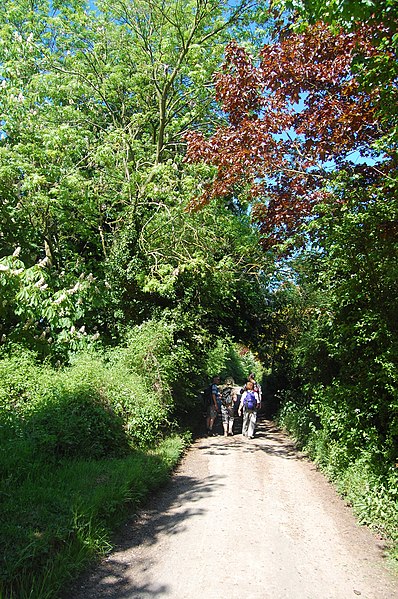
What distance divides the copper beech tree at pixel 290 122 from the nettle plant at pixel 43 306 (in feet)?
12.8

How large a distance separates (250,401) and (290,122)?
7.27 meters

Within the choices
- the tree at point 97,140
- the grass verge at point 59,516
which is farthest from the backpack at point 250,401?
the grass verge at point 59,516

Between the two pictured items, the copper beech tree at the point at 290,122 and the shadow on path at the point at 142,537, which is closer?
the shadow on path at the point at 142,537

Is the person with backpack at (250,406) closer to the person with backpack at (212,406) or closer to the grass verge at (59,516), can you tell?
the person with backpack at (212,406)

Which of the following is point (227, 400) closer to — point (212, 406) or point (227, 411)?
point (227, 411)

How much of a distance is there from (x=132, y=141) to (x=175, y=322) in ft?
17.1

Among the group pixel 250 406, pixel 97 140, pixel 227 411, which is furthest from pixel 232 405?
pixel 97 140

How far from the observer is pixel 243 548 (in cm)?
498

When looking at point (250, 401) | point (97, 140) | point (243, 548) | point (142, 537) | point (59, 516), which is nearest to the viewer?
point (59, 516)

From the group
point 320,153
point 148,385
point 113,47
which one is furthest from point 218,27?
point 148,385

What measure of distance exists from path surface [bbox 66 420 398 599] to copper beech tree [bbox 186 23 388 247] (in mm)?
5242

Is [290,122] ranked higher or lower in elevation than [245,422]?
higher

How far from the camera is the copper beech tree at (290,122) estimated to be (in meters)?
8.15

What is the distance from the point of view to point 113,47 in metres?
14.6
